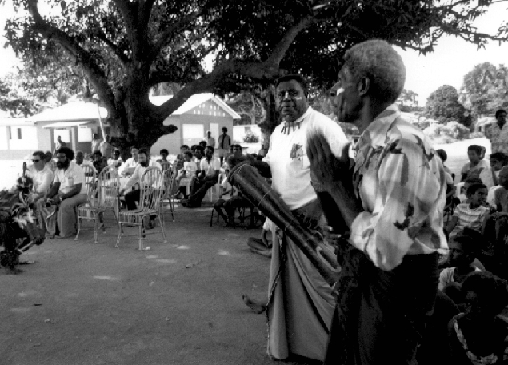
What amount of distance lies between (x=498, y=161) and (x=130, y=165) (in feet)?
24.1

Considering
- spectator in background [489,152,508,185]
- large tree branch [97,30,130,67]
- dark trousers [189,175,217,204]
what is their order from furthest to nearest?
large tree branch [97,30,130,67] → dark trousers [189,175,217,204] → spectator in background [489,152,508,185]

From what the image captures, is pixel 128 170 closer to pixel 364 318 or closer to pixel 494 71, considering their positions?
pixel 364 318

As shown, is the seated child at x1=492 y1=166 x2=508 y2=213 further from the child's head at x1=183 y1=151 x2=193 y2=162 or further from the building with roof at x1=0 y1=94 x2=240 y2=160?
the building with roof at x1=0 y1=94 x2=240 y2=160

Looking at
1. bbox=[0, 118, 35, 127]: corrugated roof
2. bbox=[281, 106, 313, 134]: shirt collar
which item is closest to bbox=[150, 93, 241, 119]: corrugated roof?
bbox=[0, 118, 35, 127]: corrugated roof

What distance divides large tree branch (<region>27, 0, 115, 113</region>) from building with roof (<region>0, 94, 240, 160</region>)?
1641 cm

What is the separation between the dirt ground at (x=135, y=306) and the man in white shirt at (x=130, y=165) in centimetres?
321

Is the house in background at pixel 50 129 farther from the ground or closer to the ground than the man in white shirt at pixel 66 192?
farther from the ground

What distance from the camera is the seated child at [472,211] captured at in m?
5.20

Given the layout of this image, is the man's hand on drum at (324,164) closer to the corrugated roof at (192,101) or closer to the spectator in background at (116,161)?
the spectator in background at (116,161)

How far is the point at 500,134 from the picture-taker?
7.94m

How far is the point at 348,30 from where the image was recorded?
11969mm

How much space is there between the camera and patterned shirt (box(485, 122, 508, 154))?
7816mm

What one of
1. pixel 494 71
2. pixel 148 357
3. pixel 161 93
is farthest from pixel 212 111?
pixel 148 357

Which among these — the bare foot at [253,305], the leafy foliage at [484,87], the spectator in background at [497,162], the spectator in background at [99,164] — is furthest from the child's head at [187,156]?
the leafy foliage at [484,87]
